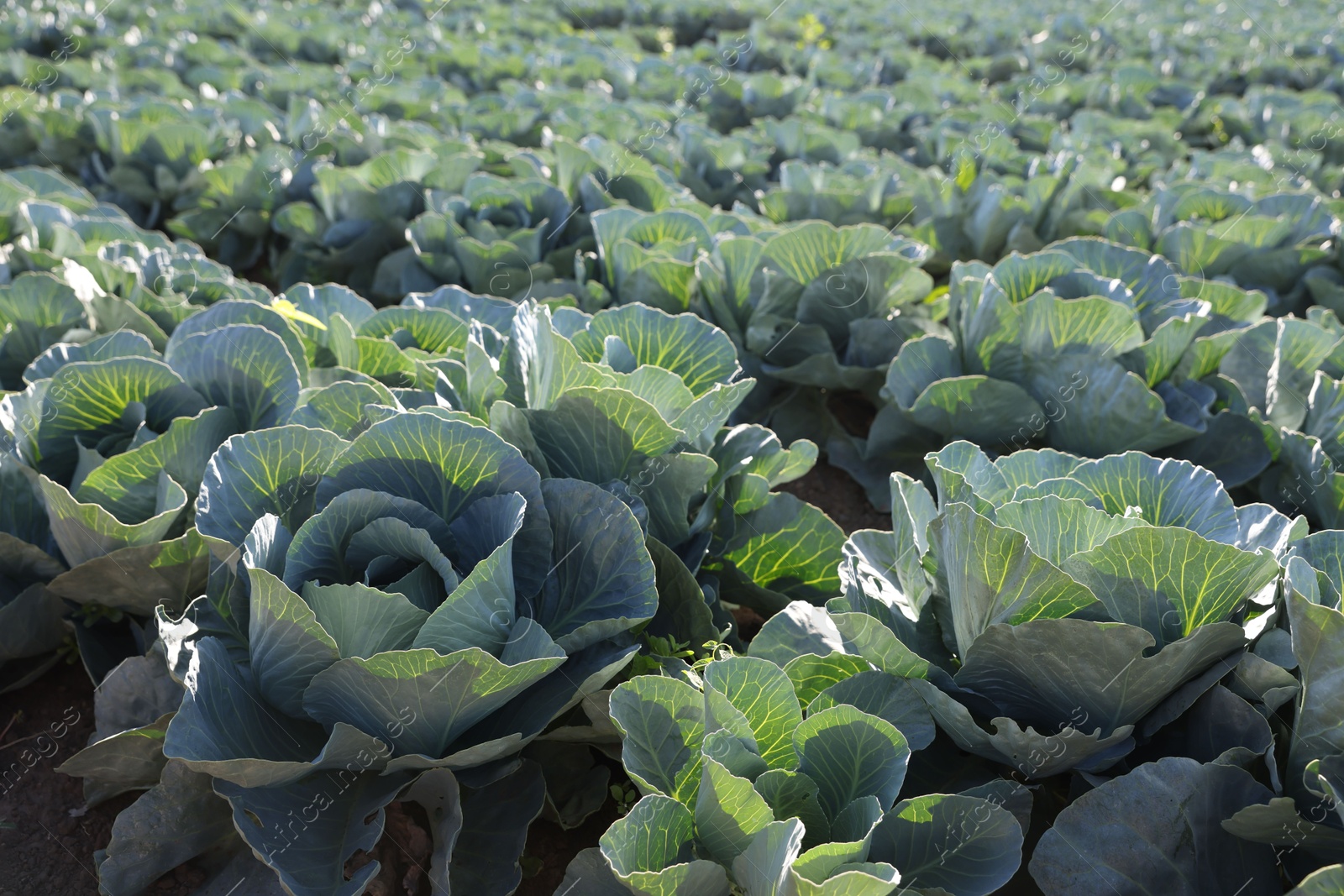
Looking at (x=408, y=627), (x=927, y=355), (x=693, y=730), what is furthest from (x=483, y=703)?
(x=927, y=355)

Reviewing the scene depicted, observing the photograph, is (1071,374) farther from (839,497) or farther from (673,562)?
(673,562)

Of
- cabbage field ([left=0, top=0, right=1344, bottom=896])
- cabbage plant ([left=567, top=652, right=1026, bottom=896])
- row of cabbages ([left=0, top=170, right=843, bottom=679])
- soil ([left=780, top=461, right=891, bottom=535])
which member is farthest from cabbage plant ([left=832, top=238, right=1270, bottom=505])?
cabbage plant ([left=567, top=652, right=1026, bottom=896])

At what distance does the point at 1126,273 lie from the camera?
3.45 meters

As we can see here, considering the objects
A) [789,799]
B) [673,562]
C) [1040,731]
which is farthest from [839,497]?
[789,799]

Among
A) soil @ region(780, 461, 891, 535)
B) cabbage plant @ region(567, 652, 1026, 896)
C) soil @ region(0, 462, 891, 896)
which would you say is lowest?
soil @ region(0, 462, 891, 896)

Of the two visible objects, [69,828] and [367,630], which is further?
[69,828]

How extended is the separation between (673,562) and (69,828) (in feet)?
5.04

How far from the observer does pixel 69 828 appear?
7.34ft

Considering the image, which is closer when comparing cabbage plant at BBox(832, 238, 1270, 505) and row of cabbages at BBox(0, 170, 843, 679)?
row of cabbages at BBox(0, 170, 843, 679)

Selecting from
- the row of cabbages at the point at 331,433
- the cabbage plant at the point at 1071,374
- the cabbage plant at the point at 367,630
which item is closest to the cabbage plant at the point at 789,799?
the cabbage plant at the point at 367,630

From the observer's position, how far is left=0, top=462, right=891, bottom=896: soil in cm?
210

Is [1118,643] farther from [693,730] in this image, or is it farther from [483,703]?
[483,703]

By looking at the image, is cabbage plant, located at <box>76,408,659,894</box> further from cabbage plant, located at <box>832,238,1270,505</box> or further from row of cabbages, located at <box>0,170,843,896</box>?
cabbage plant, located at <box>832,238,1270,505</box>

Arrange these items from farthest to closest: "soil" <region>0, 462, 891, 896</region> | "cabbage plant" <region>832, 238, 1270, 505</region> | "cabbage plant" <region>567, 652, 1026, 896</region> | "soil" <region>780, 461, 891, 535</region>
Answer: "soil" <region>780, 461, 891, 535</region> < "cabbage plant" <region>832, 238, 1270, 505</region> < "soil" <region>0, 462, 891, 896</region> < "cabbage plant" <region>567, 652, 1026, 896</region>
